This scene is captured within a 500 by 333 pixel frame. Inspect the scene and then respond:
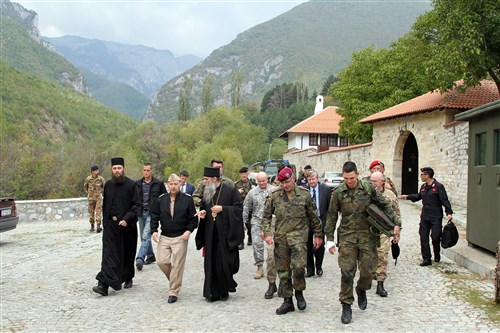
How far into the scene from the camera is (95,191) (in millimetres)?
14914

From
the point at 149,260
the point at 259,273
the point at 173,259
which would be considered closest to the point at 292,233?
the point at 173,259

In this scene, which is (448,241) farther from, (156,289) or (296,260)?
(156,289)

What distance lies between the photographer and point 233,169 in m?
39.9

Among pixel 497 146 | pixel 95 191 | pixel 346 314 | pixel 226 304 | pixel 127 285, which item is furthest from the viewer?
pixel 95 191

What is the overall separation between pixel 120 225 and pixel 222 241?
1688 millimetres

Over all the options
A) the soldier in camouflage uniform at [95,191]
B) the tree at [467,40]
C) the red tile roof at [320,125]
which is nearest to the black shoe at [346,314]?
the soldier in camouflage uniform at [95,191]

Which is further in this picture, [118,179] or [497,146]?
[497,146]

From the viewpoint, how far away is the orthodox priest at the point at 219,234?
7.36 m

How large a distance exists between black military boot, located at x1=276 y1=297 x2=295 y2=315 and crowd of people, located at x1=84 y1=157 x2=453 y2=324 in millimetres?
12

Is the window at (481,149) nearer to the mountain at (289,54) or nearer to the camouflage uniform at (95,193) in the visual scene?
the camouflage uniform at (95,193)

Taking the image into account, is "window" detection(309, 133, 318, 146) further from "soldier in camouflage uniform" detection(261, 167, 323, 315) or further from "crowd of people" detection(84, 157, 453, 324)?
"soldier in camouflage uniform" detection(261, 167, 323, 315)

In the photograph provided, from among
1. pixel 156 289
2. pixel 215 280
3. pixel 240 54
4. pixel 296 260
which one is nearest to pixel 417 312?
pixel 296 260

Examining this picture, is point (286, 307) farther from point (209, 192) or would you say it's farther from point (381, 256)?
point (209, 192)

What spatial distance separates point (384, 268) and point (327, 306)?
4.08 feet
